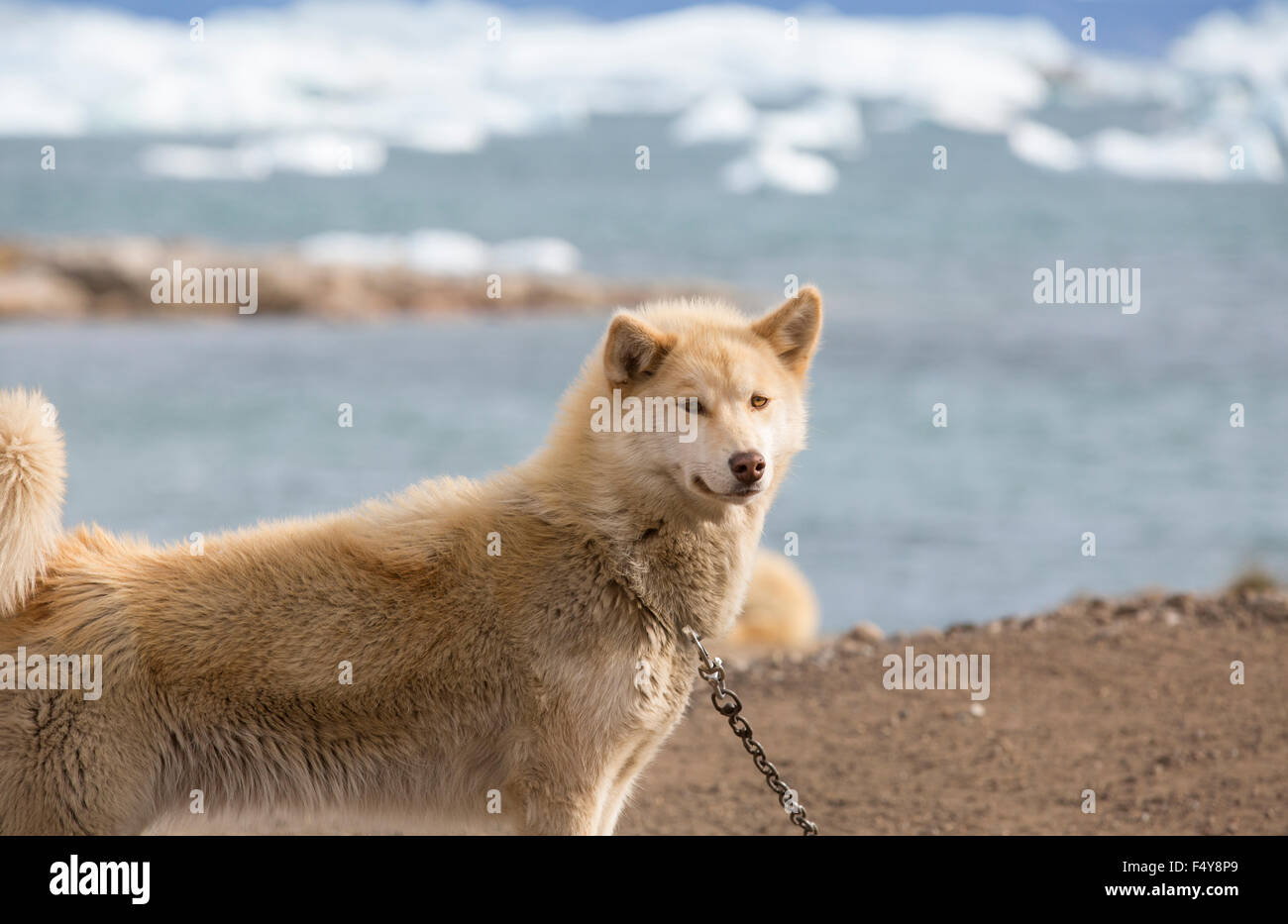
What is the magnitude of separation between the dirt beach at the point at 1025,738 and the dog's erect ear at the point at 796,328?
248cm

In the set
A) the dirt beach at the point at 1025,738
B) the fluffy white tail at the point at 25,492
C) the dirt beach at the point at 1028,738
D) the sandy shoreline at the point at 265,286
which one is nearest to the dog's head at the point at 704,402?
the fluffy white tail at the point at 25,492

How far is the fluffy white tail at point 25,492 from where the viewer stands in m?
4.41

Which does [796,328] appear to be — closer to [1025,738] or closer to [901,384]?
[1025,738]

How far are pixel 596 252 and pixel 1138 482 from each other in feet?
70.3

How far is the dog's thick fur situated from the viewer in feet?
14.4

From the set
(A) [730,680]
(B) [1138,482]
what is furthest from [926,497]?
(A) [730,680]

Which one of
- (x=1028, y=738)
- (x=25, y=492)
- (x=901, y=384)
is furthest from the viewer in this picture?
(x=901, y=384)

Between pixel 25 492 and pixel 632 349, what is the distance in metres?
2.23

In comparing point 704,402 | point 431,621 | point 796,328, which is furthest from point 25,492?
point 796,328

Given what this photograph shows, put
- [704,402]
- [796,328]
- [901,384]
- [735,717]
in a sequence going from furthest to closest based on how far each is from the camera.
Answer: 1. [901,384]
2. [796,328]
3. [735,717]
4. [704,402]

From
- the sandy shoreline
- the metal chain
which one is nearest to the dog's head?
the metal chain

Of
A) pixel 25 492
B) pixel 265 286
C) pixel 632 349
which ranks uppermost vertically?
pixel 265 286

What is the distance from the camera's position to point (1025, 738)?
24.6ft

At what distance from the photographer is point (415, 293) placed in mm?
34875
